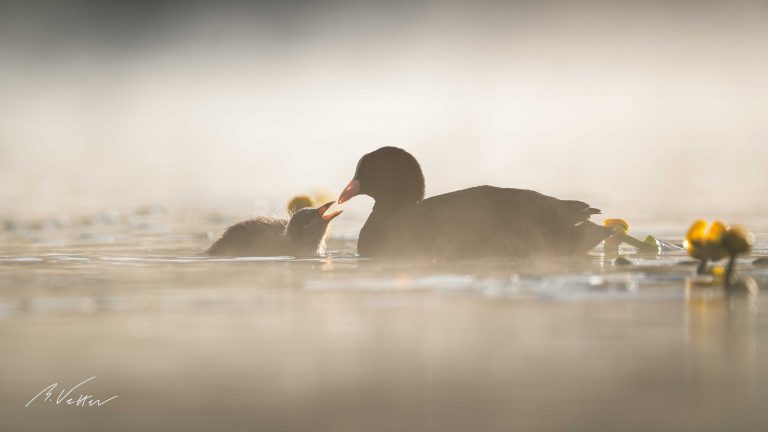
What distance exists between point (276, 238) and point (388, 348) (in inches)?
240

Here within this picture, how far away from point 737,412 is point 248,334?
9.45 feet

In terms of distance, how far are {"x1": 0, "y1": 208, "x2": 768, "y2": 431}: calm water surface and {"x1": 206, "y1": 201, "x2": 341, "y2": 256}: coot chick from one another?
167 centimetres

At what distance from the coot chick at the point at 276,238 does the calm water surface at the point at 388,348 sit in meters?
1.67

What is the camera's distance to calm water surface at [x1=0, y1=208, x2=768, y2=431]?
5.19m

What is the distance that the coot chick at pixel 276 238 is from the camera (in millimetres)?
12125

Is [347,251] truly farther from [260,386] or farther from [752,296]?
[260,386]

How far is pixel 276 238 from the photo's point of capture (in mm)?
12414

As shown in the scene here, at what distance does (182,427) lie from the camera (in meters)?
4.97
